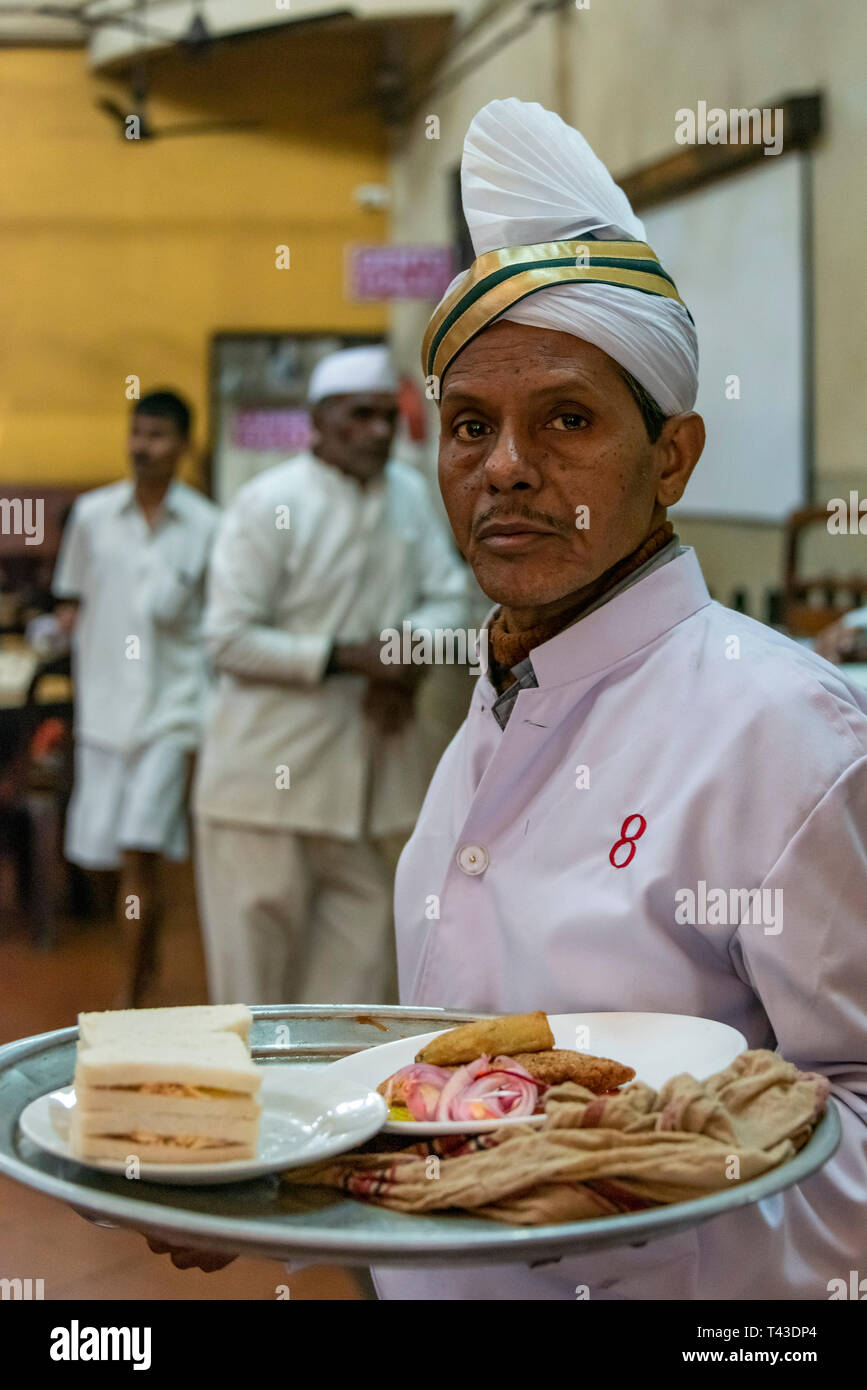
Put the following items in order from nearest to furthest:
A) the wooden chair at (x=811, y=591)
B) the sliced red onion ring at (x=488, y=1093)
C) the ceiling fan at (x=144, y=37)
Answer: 1. the sliced red onion ring at (x=488, y=1093)
2. the wooden chair at (x=811, y=591)
3. the ceiling fan at (x=144, y=37)

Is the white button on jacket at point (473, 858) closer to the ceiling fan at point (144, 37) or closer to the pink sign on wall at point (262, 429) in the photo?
the ceiling fan at point (144, 37)

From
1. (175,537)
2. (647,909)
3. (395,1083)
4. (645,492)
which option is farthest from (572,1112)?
(175,537)

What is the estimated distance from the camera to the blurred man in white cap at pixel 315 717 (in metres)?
3.82

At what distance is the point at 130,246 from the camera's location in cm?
1019

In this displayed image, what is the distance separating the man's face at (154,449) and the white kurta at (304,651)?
0.98 meters

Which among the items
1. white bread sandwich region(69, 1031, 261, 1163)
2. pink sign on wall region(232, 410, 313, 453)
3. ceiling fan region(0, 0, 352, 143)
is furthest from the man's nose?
pink sign on wall region(232, 410, 313, 453)

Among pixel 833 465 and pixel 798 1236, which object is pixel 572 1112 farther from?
pixel 833 465

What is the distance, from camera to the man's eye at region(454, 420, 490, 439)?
130cm

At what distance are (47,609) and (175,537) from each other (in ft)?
6.52

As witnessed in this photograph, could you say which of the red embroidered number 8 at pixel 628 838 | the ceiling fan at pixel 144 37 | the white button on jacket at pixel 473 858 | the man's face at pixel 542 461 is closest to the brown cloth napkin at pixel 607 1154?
the red embroidered number 8 at pixel 628 838

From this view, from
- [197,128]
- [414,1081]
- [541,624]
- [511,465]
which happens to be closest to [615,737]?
[541,624]

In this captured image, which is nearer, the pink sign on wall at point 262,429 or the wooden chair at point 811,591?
the wooden chair at point 811,591

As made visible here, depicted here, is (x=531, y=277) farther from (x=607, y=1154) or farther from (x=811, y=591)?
(x=811, y=591)

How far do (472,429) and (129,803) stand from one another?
11.4ft
